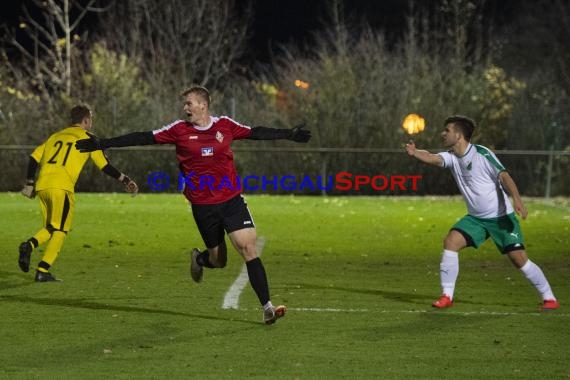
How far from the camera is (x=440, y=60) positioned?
3616 cm

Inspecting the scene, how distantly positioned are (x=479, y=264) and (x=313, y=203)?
1224 centimetres

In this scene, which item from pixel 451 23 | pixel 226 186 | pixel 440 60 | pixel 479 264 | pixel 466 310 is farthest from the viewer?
pixel 451 23

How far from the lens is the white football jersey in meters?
11.3

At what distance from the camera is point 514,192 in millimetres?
10781

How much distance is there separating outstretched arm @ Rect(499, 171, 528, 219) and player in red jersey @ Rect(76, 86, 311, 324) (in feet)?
6.08

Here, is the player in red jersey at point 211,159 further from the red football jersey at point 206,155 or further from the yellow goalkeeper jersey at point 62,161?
the yellow goalkeeper jersey at point 62,161

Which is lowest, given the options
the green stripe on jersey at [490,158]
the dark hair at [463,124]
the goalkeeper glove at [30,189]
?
the goalkeeper glove at [30,189]

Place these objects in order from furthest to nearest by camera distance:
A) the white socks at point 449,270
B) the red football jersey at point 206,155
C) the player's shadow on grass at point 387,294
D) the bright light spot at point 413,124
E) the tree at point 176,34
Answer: the tree at point 176,34
the bright light spot at point 413,124
the player's shadow on grass at point 387,294
the white socks at point 449,270
the red football jersey at point 206,155

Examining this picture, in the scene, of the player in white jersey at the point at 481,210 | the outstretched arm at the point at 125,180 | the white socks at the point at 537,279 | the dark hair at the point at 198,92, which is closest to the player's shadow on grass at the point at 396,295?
the player in white jersey at the point at 481,210

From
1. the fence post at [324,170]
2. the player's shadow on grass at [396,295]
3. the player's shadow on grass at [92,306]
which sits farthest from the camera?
the fence post at [324,170]

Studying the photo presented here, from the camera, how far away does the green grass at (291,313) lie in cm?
832

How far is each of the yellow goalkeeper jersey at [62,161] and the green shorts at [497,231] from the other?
3.97m

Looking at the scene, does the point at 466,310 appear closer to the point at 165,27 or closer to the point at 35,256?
the point at 35,256

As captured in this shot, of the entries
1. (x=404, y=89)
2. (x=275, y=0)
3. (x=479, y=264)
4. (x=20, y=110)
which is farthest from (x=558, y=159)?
(x=275, y=0)
